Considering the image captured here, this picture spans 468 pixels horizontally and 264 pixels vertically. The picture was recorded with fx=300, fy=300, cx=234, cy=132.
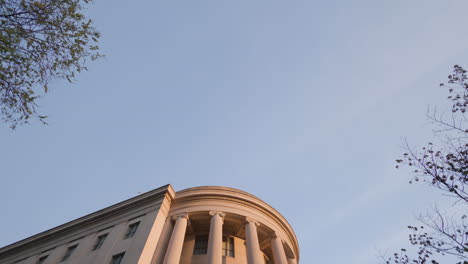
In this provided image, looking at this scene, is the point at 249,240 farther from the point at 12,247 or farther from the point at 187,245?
the point at 12,247

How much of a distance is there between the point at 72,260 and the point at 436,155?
24.6 m

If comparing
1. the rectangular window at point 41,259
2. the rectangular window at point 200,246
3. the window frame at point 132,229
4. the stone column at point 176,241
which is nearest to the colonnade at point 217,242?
the stone column at point 176,241

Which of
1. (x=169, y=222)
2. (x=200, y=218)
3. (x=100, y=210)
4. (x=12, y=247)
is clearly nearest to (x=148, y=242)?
(x=169, y=222)

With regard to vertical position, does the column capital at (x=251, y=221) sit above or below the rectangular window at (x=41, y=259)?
below

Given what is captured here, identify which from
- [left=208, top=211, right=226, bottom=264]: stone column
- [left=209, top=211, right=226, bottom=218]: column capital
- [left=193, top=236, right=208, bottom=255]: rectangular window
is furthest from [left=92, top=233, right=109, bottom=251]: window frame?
[left=208, top=211, right=226, bottom=264]: stone column

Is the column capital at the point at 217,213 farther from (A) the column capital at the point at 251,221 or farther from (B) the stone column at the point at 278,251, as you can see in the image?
(B) the stone column at the point at 278,251

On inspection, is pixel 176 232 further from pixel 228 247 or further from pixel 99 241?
pixel 99 241

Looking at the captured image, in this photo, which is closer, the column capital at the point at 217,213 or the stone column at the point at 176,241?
the stone column at the point at 176,241

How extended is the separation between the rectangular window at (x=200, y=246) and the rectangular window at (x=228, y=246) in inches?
59.7

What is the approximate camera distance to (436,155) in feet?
34.3

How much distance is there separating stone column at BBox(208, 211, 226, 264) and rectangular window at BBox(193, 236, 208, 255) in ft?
9.56

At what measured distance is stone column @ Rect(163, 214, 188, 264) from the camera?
1942 centimetres

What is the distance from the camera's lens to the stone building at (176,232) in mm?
21062

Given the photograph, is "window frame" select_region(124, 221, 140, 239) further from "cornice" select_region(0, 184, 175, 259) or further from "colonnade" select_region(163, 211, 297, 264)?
"colonnade" select_region(163, 211, 297, 264)
